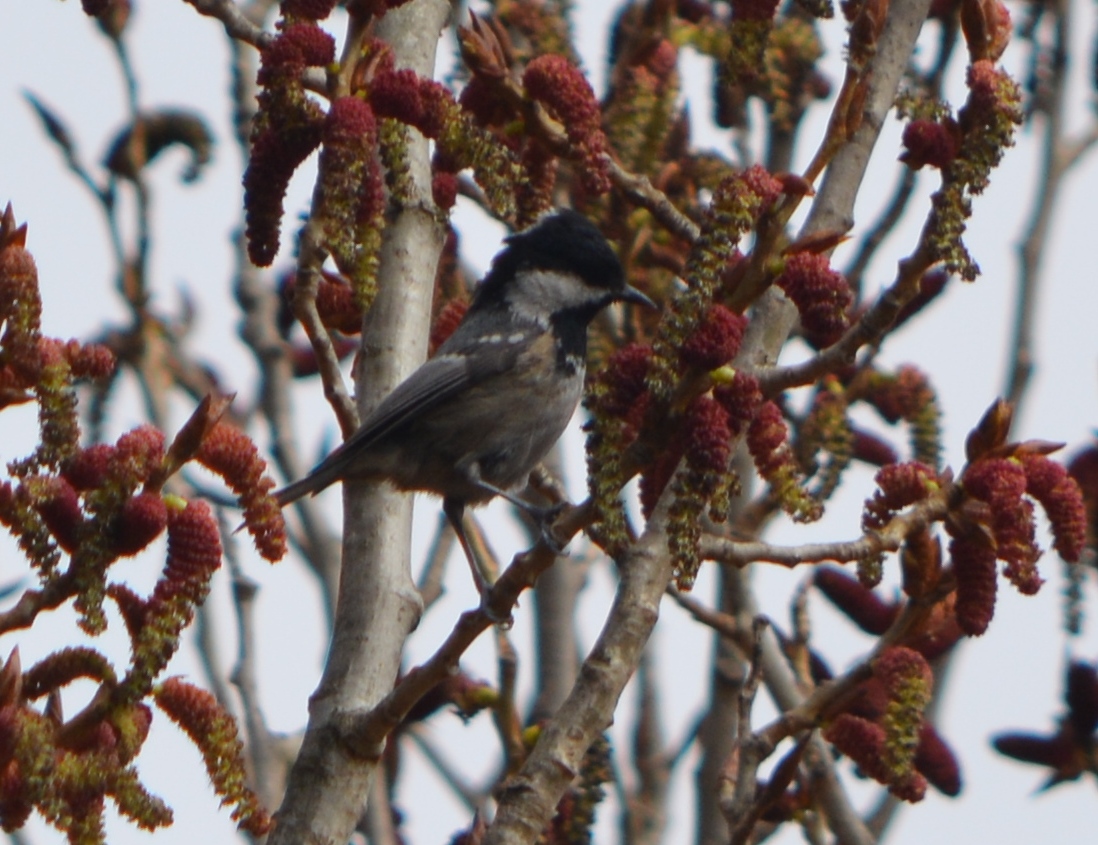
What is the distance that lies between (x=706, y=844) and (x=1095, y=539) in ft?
4.62

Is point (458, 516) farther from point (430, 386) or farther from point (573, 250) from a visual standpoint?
point (573, 250)

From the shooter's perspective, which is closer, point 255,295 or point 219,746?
point 219,746

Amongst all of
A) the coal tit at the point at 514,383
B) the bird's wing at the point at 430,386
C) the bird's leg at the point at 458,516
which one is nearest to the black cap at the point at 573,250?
the coal tit at the point at 514,383

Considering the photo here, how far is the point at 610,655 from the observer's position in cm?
249

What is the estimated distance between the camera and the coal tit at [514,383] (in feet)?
13.8

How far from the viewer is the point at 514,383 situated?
4.32 m

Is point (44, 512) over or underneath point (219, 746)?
over

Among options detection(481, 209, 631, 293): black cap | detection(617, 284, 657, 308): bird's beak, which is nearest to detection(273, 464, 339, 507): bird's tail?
detection(481, 209, 631, 293): black cap

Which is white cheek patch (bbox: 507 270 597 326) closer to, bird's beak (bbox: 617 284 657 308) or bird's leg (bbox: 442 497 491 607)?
bird's beak (bbox: 617 284 657 308)

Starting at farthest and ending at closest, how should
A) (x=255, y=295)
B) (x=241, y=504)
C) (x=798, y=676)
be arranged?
(x=255, y=295) < (x=798, y=676) < (x=241, y=504)

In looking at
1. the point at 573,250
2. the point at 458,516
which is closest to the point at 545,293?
the point at 573,250

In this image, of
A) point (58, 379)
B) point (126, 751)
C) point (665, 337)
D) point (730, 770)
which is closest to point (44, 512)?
point (58, 379)

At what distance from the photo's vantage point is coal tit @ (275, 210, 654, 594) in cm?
420

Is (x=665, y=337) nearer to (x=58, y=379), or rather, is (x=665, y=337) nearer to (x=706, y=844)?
(x=58, y=379)
